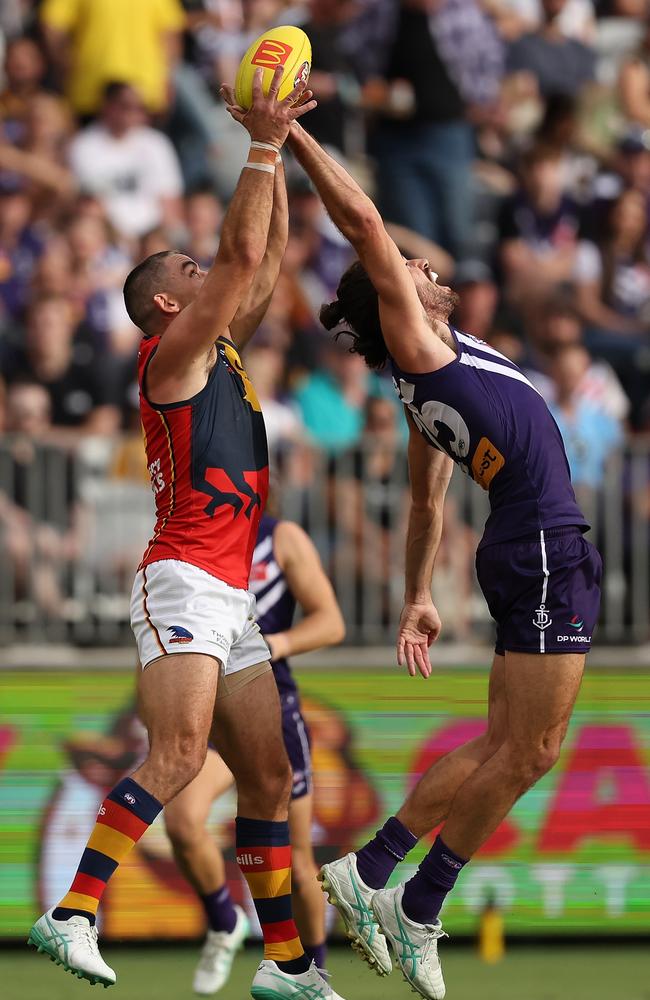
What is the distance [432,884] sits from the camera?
21.0 ft

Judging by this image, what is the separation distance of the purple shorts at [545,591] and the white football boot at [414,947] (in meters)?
1.15

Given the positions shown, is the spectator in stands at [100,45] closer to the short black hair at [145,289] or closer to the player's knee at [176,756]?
the short black hair at [145,289]

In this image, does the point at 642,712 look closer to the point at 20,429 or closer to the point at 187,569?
the point at 187,569

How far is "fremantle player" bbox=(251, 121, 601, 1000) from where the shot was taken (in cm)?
621

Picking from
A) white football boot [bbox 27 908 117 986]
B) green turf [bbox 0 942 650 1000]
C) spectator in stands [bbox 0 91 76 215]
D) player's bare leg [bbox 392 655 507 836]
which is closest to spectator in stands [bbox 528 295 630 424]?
spectator in stands [bbox 0 91 76 215]

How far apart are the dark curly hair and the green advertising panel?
273 centimetres

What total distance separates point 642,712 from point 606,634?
1584 millimetres

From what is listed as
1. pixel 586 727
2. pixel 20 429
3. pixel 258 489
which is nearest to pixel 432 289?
pixel 258 489

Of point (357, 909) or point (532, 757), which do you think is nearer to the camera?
point (532, 757)

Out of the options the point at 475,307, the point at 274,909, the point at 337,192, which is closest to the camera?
the point at 337,192

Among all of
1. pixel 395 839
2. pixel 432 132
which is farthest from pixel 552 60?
pixel 395 839

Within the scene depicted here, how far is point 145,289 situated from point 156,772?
1909mm

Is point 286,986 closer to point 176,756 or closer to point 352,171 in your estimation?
point 176,756

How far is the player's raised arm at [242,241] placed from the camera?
19.7ft
